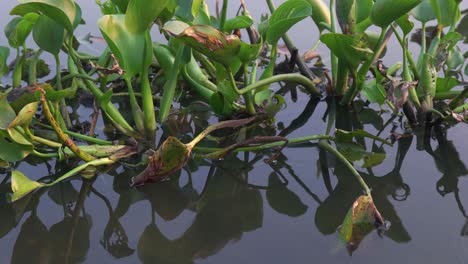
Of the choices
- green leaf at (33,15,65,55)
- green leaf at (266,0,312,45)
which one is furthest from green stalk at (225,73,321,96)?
green leaf at (33,15,65,55)

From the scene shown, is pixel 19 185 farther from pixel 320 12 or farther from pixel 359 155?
pixel 320 12


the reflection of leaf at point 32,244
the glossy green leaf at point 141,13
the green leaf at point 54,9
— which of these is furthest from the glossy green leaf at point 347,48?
the reflection of leaf at point 32,244

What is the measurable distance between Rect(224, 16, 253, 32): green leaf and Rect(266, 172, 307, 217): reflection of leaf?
0.24 meters

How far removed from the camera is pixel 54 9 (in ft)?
2.36

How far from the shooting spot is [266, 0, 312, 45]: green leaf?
78cm

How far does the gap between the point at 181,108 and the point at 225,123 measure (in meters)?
0.19

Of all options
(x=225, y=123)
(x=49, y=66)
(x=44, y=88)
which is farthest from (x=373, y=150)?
(x=49, y=66)

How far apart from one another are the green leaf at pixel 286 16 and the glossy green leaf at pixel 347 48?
5 cm

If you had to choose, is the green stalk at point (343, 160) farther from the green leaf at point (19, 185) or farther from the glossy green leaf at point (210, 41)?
the green leaf at point (19, 185)

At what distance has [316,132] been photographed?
92 centimetres

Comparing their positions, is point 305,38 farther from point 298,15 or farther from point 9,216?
point 9,216

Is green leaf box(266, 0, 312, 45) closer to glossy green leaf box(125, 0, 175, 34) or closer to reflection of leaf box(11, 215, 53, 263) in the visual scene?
glossy green leaf box(125, 0, 175, 34)

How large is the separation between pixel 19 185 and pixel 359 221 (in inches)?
17.1

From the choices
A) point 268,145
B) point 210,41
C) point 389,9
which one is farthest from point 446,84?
point 210,41
